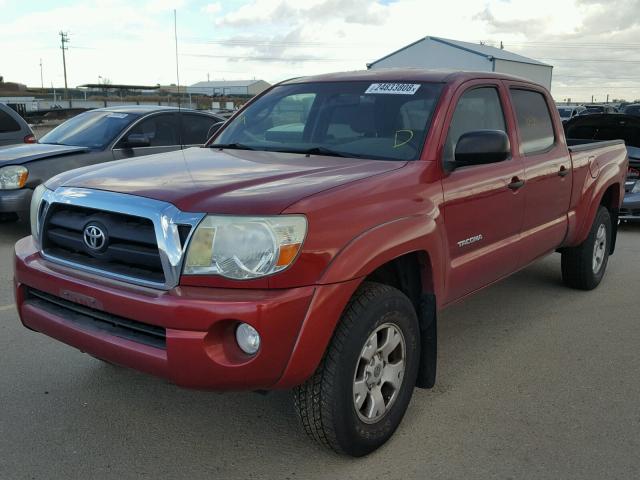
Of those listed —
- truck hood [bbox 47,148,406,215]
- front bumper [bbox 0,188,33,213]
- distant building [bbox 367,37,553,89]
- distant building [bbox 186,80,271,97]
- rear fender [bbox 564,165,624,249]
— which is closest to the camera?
truck hood [bbox 47,148,406,215]

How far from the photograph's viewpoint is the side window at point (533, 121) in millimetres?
4340

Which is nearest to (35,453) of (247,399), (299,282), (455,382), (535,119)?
(247,399)

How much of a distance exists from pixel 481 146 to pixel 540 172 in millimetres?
1222

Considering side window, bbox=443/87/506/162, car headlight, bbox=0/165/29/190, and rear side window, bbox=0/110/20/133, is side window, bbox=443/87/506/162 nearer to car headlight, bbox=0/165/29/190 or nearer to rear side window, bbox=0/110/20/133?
car headlight, bbox=0/165/29/190

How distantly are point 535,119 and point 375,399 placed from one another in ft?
8.86

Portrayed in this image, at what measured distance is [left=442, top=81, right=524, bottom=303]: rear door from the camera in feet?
11.2

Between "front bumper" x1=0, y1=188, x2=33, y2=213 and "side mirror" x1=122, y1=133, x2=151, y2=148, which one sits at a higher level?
"side mirror" x1=122, y1=133, x2=151, y2=148

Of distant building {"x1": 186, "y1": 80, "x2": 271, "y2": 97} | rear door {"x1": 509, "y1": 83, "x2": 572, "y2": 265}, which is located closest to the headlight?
rear door {"x1": 509, "y1": 83, "x2": 572, "y2": 265}

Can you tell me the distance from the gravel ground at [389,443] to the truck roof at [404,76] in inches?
71.0

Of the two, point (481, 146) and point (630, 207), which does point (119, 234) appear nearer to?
point (481, 146)

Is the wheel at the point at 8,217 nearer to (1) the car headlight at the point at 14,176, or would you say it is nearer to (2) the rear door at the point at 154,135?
(1) the car headlight at the point at 14,176

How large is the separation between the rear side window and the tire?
27.3ft

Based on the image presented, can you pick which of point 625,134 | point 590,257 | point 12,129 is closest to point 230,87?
point 12,129

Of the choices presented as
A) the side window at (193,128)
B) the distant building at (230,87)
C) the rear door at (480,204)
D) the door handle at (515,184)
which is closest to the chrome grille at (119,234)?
the rear door at (480,204)
